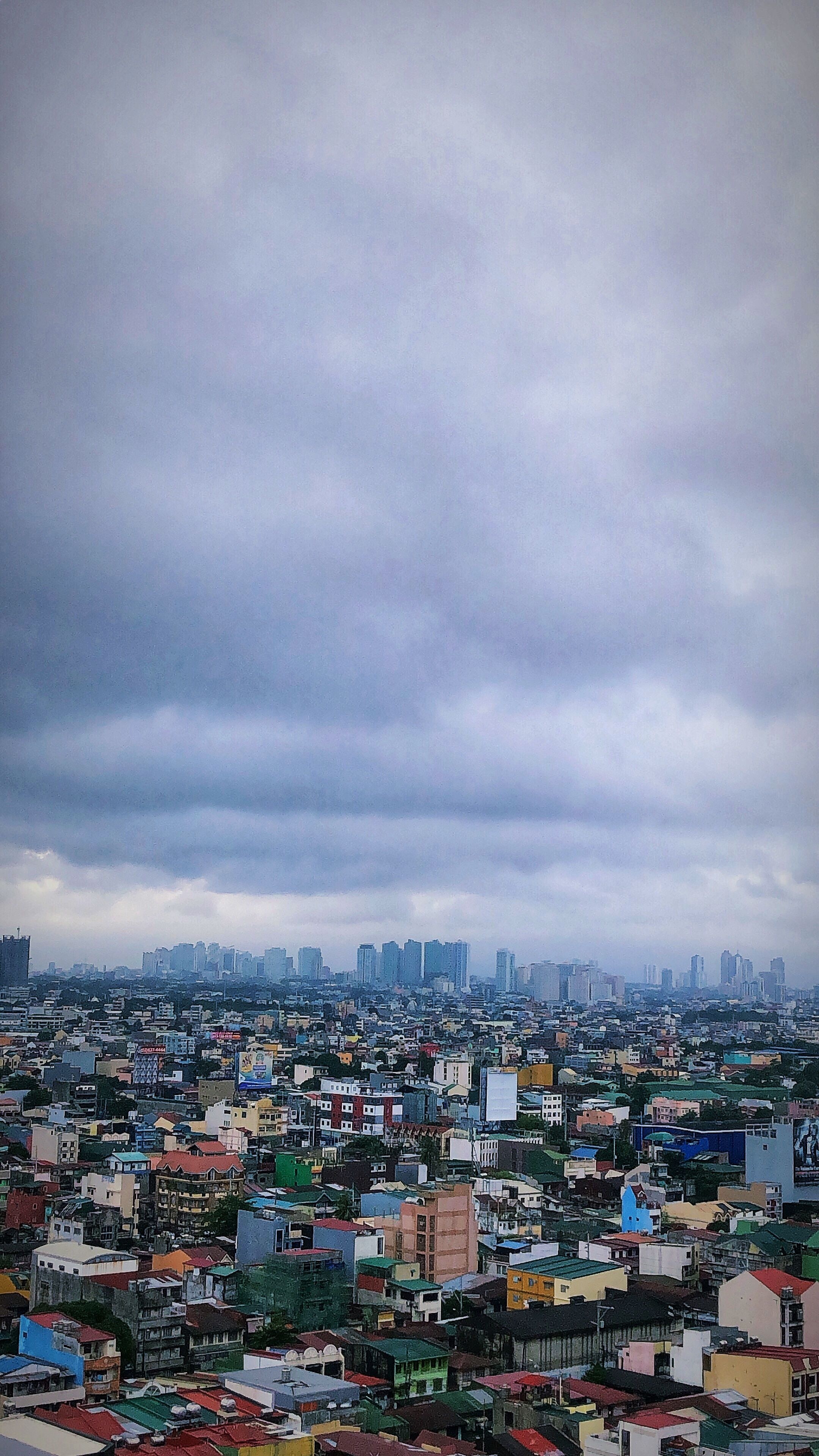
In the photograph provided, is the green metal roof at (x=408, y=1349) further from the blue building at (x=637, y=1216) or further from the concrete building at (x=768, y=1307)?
the blue building at (x=637, y=1216)

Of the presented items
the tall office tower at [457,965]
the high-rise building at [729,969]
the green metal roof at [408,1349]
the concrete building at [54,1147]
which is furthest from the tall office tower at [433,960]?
the green metal roof at [408,1349]

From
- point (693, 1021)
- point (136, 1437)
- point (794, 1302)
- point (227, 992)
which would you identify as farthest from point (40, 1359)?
point (227, 992)

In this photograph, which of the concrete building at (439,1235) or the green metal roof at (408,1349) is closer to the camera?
the green metal roof at (408,1349)

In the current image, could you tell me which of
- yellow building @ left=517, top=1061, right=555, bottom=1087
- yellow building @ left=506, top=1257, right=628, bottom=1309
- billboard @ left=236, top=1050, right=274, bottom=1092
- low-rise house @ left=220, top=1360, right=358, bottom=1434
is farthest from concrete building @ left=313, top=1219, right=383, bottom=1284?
yellow building @ left=517, top=1061, right=555, bottom=1087

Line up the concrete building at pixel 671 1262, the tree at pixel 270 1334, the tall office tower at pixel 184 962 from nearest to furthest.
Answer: the tree at pixel 270 1334
the concrete building at pixel 671 1262
the tall office tower at pixel 184 962

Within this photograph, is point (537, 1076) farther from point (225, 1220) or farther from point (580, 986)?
point (580, 986)

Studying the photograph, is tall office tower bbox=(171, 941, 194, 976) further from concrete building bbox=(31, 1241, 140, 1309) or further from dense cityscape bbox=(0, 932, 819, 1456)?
concrete building bbox=(31, 1241, 140, 1309)
